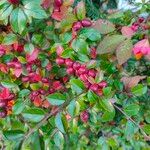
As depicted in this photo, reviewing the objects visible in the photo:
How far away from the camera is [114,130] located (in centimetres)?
148

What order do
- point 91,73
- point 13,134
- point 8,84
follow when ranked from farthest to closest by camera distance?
point 8,84 → point 91,73 → point 13,134

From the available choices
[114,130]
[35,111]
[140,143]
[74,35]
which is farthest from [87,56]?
[140,143]

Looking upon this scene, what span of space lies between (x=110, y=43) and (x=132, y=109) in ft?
0.52

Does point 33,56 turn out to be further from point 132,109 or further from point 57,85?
point 132,109

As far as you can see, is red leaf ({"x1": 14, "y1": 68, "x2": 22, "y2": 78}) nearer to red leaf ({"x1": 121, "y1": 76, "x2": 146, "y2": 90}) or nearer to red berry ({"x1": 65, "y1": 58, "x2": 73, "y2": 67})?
red berry ({"x1": 65, "y1": 58, "x2": 73, "y2": 67})

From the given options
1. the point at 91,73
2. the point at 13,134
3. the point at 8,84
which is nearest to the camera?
the point at 13,134

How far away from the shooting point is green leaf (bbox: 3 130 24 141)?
2.41 feet

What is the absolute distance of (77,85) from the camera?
798mm

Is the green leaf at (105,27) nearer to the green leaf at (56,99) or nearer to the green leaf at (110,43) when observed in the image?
the green leaf at (110,43)

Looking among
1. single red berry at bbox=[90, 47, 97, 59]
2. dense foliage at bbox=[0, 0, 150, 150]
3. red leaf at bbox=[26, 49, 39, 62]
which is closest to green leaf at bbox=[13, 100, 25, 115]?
dense foliage at bbox=[0, 0, 150, 150]

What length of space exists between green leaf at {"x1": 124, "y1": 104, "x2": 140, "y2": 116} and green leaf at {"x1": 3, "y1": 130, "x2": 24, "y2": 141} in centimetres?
25

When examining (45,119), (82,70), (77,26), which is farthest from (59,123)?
(77,26)

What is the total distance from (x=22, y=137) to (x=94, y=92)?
0.59ft

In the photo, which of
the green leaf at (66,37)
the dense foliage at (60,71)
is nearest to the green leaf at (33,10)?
the dense foliage at (60,71)
